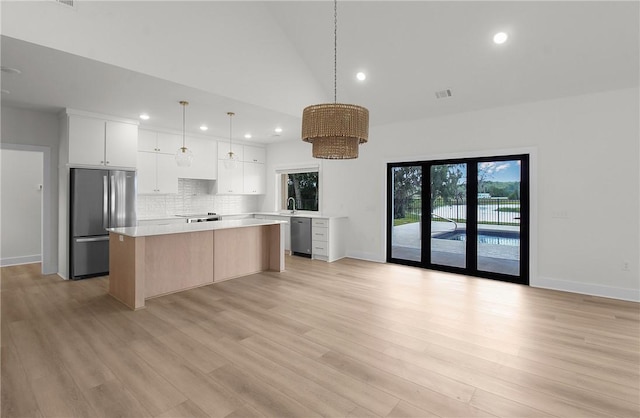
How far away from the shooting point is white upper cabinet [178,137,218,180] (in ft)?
22.6

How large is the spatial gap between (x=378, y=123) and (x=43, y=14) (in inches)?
196

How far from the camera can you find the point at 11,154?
6105 mm

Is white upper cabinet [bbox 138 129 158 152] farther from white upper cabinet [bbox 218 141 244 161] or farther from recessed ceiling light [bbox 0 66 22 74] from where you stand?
recessed ceiling light [bbox 0 66 22 74]

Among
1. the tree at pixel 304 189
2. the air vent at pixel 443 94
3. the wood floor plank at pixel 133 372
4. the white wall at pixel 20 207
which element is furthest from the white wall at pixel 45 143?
the air vent at pixel 443 94

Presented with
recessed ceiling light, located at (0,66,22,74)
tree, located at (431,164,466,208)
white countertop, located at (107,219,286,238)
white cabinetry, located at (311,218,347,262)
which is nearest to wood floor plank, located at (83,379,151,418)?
white countertop, located at (107,219,286,238)

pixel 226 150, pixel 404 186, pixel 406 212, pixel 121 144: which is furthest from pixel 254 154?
pixel 406 212

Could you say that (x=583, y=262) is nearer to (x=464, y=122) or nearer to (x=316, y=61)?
(x=464, y=122)

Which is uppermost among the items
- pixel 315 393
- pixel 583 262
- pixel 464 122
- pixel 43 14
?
pixel 43 14

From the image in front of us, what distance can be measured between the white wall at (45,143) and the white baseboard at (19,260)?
1.39 meters

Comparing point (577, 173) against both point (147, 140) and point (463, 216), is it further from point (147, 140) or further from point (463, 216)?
point (147, 140)

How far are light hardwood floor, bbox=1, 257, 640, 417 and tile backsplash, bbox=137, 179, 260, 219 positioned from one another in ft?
8.33

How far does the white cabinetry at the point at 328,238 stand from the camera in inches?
254

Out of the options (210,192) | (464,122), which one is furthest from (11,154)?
(464,122)

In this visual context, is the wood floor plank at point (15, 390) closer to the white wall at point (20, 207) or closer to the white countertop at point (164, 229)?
the white countertop at point (164, 229)
